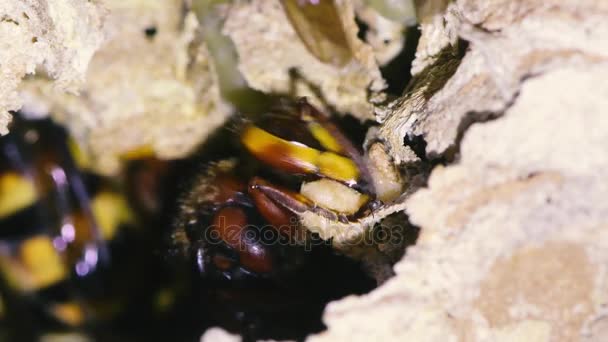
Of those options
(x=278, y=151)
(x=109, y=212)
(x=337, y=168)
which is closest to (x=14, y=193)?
(x=109, y=212)

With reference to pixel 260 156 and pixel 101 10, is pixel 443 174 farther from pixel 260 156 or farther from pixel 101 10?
pixel 101 10

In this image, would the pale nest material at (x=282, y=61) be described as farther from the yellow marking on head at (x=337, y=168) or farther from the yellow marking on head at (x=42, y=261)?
the yellow marking on head at (x=42, y=261)

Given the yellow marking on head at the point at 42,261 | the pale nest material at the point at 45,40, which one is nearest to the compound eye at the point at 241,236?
the pale nest material at the point at 45,40

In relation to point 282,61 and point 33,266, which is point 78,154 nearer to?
point 33,266

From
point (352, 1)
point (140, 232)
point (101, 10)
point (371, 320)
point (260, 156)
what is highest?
point (101, 10)

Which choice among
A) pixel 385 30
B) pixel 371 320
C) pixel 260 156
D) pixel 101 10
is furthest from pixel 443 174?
pixel 101 10
